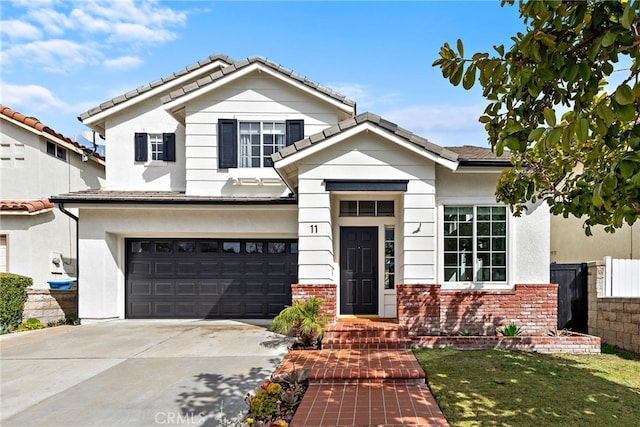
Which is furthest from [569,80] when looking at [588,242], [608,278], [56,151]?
[56,151]

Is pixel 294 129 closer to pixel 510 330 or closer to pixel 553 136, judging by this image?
pixel 510 330

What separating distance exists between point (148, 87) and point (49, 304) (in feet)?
25.0

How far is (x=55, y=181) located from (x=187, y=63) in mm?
7437

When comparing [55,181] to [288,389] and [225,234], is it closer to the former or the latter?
[225,234]

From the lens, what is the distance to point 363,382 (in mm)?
6465

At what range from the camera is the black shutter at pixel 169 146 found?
42.3 ft

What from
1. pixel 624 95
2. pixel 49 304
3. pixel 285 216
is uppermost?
pixel 624 95

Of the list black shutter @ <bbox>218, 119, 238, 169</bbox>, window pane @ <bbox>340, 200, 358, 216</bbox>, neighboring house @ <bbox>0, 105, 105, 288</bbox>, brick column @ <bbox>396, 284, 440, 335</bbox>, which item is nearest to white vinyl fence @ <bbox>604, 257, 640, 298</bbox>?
brick column @ <bbox>396, 284, 440, 335</bbox>

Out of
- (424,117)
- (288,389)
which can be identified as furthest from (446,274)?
(424,117)

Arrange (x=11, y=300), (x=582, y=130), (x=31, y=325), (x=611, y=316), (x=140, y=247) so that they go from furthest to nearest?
1. (x=140, y=247)
2. (x=31, y=325)
3. (x=11, y=300)
4. (x=611, y=316)
5. (x=582, y=130)

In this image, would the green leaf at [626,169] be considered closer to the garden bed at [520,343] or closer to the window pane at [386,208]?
the garden bed at [520,343]

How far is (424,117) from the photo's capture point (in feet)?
56.2

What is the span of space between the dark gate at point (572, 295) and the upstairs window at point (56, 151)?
18112 millimetres

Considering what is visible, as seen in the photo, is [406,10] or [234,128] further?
[234,128]
